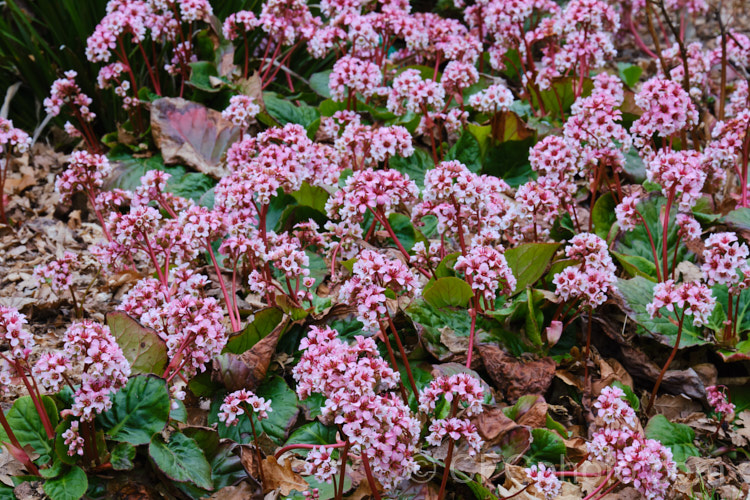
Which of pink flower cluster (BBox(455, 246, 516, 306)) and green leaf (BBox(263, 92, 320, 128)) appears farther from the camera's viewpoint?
green leaf (BBox(263, 92, 320, 128))

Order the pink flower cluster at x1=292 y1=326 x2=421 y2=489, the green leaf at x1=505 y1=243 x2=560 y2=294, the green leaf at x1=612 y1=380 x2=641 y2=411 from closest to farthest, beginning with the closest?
the pink flower cluster at x1=292 y1=326 x2=421 y2=489, the green leaf at x1=612 y1=380 x2=641 y2=411, the green leaf at x1=505 y1=243 x2=560 y2=294

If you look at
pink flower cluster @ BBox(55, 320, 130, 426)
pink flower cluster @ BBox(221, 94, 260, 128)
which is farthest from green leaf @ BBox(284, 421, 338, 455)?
pink flower cluster @ BBox(221, 94, 260, 128)

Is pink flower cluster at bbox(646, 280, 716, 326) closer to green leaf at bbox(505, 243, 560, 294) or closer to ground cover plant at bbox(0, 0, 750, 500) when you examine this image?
ground cover plant at bbox(0, 0, 750, 500)

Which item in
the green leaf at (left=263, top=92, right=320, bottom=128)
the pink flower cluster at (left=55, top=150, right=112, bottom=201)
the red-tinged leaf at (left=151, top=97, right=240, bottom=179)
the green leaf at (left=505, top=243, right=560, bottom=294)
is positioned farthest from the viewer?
the green leaf at (left=263, top=92, right=320, bottom=128)

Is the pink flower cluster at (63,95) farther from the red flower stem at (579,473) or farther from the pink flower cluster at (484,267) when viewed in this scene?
the red flower stem at (579,473)

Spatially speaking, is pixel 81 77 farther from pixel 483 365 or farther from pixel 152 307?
pixel 483 365

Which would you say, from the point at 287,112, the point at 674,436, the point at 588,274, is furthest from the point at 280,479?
the point at 287,112

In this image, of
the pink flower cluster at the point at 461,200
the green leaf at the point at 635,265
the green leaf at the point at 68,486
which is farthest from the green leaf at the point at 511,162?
the green leaf at the point at 68,486
